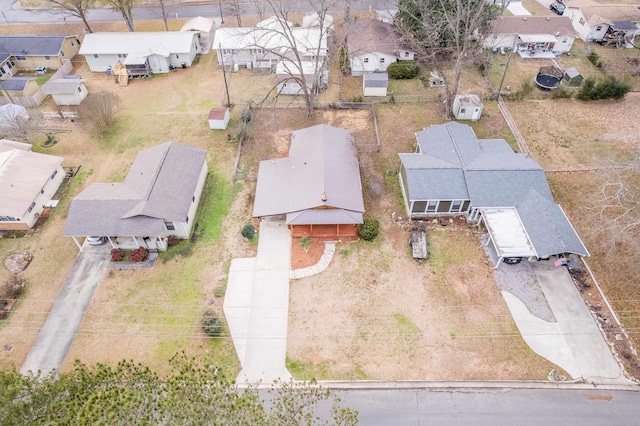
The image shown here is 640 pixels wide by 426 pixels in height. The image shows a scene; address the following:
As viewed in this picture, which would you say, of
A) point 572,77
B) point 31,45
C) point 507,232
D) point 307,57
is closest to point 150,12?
point 31,45

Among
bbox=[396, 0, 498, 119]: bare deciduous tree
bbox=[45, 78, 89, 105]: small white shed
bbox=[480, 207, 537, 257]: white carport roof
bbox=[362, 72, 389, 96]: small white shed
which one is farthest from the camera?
bbox=[362, 72, 389, 96]: small white shed

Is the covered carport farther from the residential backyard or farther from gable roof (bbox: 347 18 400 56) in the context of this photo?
gable roof (bbox: 347 18 400 56)

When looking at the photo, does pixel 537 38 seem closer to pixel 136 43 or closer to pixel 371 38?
pixel 371 38

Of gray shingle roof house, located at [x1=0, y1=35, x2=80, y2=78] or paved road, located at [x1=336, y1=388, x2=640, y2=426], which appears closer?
paved road, located at [x1=336, y1=388, x2=640, y2=426]

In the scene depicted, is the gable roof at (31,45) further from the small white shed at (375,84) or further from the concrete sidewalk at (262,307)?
the concrete sidewalk at (262,307)

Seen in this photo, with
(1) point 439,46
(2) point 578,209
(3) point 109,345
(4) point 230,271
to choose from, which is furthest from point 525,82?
(3) point 109,345

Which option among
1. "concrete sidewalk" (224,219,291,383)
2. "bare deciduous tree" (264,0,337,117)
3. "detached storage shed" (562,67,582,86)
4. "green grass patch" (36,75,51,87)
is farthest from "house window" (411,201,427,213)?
"green grass patch" (36,75,51,87)
